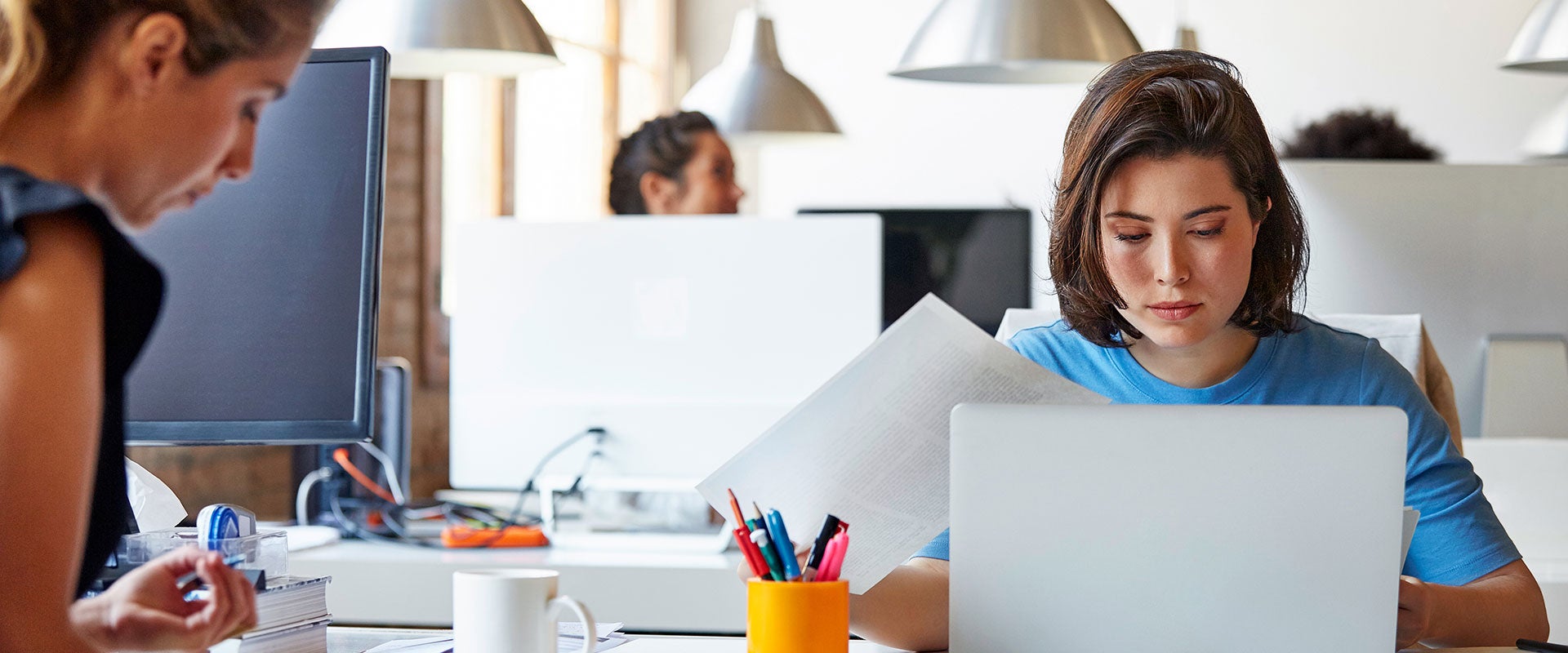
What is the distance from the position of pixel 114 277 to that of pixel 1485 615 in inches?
38.7

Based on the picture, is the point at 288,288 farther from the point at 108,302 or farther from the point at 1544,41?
the point at 1544,41

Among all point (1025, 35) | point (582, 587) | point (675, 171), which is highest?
point (1025, 35)

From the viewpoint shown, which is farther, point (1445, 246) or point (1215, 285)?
point (1445, 246)

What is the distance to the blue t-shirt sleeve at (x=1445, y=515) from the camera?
114cm

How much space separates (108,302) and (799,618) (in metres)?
0.48

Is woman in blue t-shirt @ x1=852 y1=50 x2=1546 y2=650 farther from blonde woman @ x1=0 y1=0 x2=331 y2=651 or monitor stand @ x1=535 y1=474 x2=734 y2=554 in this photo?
monitor stand @ x1=535 y1=474 x2=734 y2=554

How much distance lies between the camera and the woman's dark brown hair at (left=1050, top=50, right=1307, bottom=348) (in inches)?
44.8

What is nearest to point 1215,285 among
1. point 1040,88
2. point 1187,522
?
point 1187,522

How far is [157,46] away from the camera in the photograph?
0.46 m

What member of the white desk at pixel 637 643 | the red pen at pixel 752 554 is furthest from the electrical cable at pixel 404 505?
the red pen at pixel 752 554

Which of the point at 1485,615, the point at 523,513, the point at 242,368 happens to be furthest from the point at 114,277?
the point at 523,513

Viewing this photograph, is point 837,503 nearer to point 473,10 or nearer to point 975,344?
point 975,344

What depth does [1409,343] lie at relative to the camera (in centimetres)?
154

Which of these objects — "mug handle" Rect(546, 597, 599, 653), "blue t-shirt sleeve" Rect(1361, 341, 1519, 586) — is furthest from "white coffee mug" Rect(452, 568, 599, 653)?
"blue t-shirt sleeve" Rect(1361, 341, 1519, 586)
